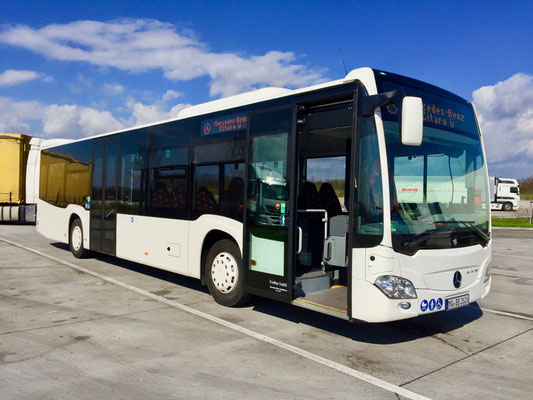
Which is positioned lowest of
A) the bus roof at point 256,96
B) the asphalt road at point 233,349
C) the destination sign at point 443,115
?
Result: the asphalt road at point 233,349

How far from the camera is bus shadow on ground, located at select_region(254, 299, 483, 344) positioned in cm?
575

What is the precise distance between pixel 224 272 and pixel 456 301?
3.12m

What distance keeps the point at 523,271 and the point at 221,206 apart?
798 centimetres

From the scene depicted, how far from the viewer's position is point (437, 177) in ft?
17.6

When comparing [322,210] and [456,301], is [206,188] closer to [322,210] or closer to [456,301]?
[322,210]

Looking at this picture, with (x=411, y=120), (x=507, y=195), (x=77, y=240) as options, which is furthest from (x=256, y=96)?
(x=507, y=195)

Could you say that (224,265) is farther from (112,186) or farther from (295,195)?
(112,186)

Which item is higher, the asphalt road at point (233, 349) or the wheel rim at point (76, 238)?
the wheel rim at point (76, 238)

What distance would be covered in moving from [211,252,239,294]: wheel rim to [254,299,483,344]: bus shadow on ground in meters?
0.55

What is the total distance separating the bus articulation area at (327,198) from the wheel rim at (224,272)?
2 cm

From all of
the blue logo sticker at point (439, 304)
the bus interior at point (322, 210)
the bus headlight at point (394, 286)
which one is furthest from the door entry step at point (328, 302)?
the blue logo sticker at point (439, 304)

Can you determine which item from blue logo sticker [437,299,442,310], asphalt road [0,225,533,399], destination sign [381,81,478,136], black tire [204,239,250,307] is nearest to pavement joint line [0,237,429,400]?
asphalt road [0,225,533,399]

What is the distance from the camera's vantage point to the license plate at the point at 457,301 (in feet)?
17.0

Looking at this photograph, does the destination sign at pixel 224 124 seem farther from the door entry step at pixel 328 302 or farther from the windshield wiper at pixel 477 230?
the windshield wiper at pixel 477 230
